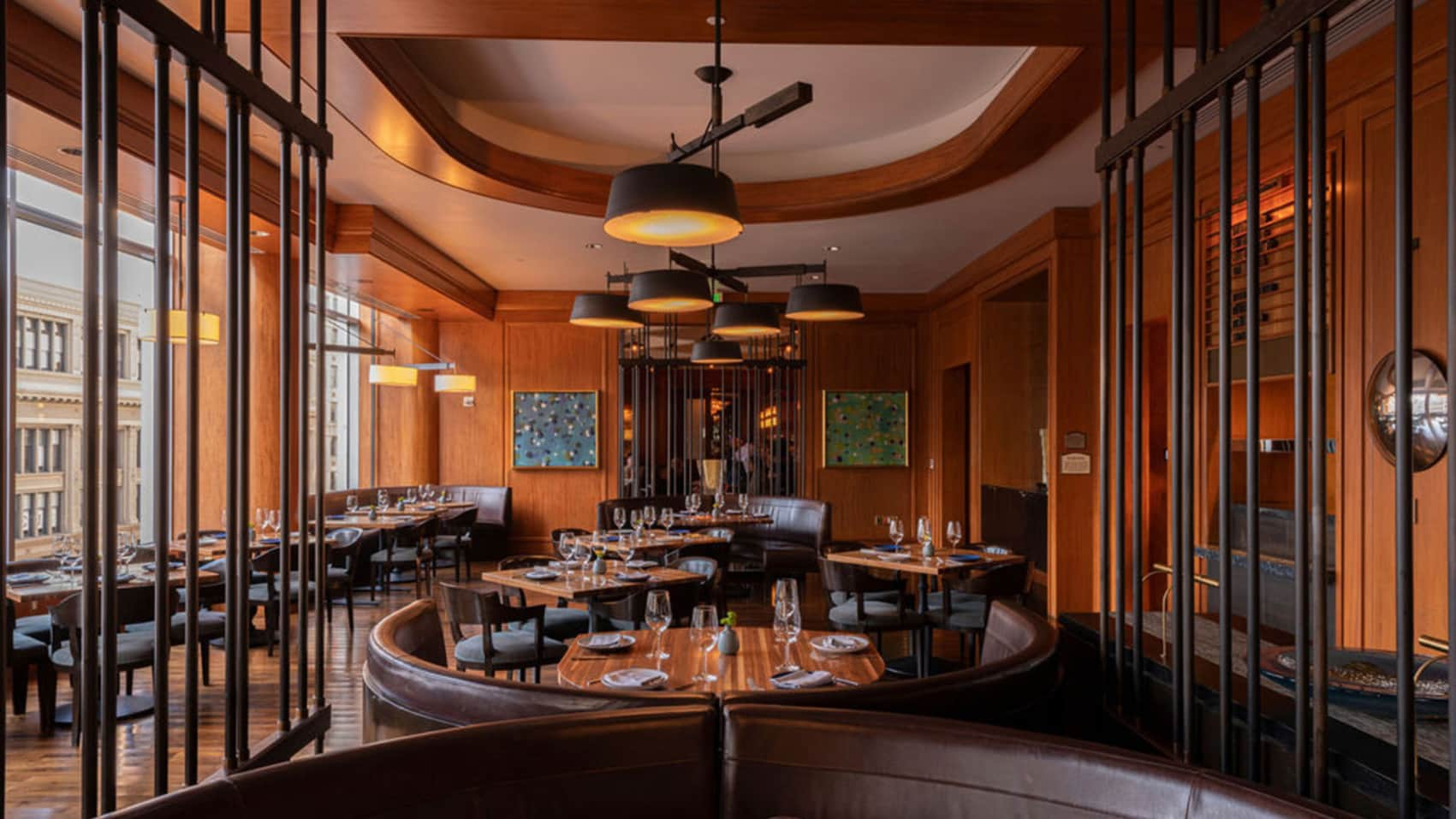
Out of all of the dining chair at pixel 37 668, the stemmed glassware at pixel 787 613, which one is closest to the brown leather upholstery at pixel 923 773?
the stemmed glassware at pixel 787 613

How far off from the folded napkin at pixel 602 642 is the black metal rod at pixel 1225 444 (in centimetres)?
225

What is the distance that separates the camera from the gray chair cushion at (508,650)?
469 centimetres

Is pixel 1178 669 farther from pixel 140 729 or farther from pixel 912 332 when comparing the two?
pixel 912 332

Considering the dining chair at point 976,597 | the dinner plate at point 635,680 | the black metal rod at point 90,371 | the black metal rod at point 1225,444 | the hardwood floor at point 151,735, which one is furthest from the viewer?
the dining chair at point 976,597

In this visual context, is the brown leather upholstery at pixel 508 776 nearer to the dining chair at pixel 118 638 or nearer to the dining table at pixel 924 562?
the dining chair at pixel 118 638

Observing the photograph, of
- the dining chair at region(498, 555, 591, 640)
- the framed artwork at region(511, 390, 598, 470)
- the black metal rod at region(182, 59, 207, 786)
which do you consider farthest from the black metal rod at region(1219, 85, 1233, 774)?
the framed artwork at region(511, 390, 598, 470)

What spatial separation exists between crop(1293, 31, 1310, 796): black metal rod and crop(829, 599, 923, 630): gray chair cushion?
361 centimetres

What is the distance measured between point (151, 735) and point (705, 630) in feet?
10.8

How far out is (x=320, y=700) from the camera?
2.59m

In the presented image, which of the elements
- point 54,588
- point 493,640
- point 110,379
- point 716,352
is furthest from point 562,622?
Answer: point 110,379

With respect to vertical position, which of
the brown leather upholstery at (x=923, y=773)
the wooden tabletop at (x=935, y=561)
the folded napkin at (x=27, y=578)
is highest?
the brown leather upholstery at (x=923, y=773)

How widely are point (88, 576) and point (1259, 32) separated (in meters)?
2.56

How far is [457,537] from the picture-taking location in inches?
373

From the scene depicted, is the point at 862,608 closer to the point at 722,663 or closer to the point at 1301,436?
the point at 722,663
